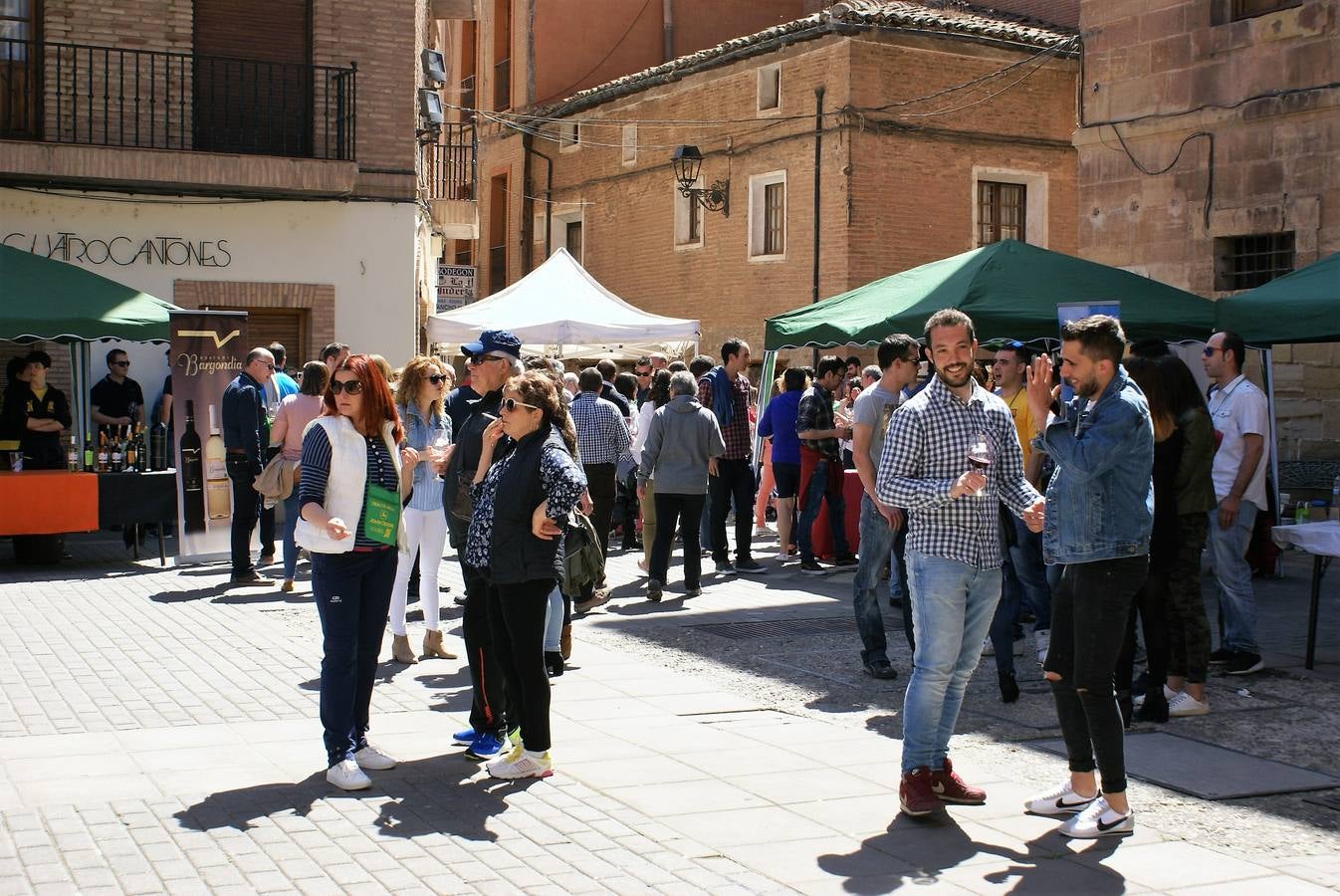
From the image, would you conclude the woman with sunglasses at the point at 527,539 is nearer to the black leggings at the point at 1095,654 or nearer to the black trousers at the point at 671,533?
the black leggings at the point at 1095,654

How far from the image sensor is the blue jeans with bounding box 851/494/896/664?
821 cm

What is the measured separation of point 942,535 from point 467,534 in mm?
2047

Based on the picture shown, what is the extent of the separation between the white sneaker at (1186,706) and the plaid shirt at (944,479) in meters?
2.33

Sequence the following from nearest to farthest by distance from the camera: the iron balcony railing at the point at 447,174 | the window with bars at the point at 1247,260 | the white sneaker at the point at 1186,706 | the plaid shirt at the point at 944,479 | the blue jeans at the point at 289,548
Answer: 1. the plaid shirt at the point at 944,479
2. the white sneaker at the point at 1186,706
3. the blue jeans at the point at 289,548
4. the window with bars at the point at 1247,260
5. the iron balcony railing at the point at 447,174

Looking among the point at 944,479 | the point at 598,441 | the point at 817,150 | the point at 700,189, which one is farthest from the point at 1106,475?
the point at 700,189

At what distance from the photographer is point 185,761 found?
6.43 metres

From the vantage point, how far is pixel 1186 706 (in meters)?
7.44

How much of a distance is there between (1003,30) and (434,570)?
19167 millimetres

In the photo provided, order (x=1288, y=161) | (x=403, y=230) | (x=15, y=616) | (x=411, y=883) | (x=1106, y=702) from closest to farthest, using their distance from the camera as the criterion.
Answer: (x=411, y=883)
(x=1106, y=702)
(x=15, y=616)
(x=1288, y=161)
(x=403, y=230)

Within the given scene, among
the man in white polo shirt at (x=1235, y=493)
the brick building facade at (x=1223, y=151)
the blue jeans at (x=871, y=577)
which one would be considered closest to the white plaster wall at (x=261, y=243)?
the brick building facade at (x=1223, y=151)

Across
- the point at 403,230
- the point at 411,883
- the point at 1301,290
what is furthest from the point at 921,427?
the point at 403,230

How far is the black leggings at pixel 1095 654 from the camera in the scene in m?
5.31

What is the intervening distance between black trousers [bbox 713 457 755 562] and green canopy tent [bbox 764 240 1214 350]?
4.29 ft

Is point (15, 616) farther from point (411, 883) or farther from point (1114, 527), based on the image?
point (1114, 527)
